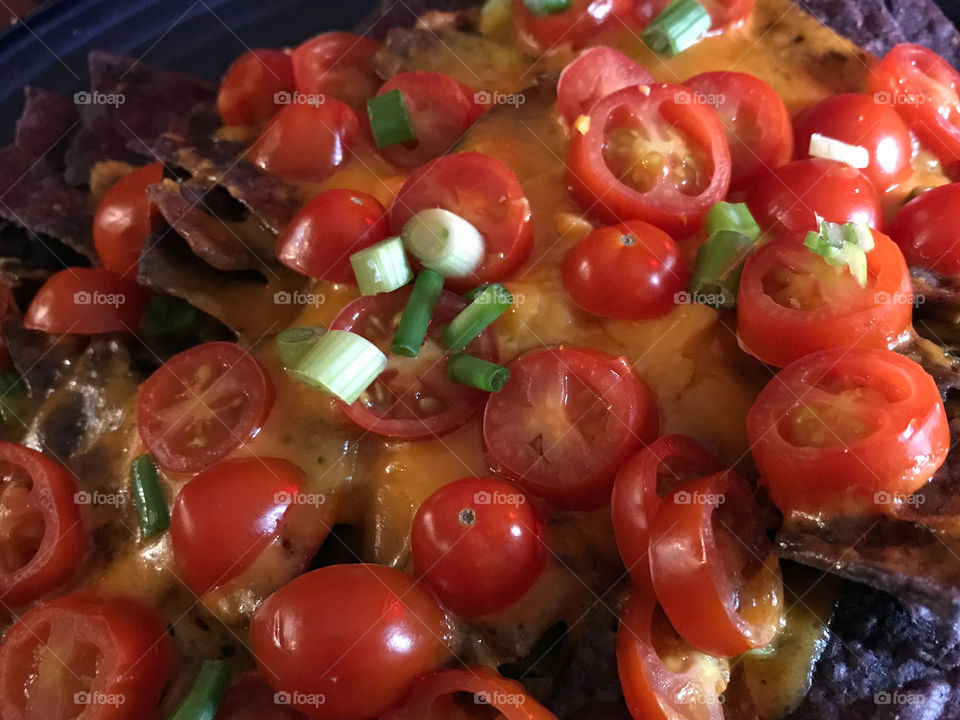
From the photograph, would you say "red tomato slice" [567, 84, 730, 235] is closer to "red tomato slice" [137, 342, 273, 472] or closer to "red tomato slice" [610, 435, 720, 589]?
"red tomato slice" [610, 435, 720, 589]

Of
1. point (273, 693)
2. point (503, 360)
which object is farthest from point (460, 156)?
point (273, 693)

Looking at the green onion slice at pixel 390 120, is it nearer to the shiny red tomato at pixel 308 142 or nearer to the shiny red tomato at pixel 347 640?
the shiny red tomato at pixel 308 142

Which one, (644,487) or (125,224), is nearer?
(644,487)

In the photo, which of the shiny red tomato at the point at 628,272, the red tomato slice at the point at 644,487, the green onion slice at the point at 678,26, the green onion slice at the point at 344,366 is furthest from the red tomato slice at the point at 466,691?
the green onion slice at the point at 678,26

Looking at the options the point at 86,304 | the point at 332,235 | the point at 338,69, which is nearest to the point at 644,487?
the point at 332,235

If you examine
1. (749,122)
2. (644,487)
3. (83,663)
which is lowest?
(83,663)

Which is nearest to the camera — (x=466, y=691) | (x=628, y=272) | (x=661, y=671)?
(x=661, y=671)

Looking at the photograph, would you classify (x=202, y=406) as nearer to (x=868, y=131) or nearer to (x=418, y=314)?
(x=418, y=314)
